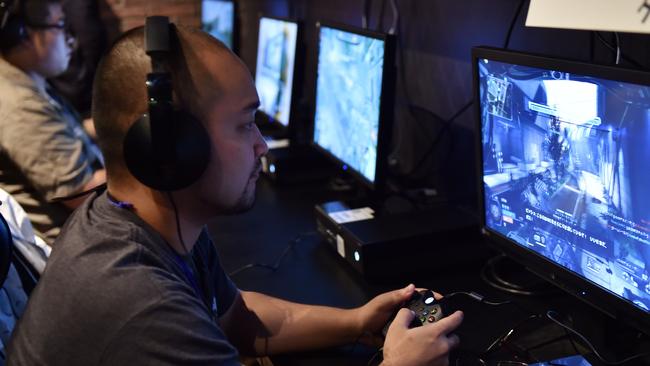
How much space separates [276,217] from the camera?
169cm

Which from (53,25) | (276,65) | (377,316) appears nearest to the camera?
(377,316)

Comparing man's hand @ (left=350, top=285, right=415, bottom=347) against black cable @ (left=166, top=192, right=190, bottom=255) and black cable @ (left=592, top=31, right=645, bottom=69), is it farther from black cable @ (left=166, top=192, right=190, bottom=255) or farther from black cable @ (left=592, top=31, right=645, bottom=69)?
black cable @ (left=592, top=31, right=645, bottom=69)

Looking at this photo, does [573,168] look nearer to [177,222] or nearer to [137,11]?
[177,222]

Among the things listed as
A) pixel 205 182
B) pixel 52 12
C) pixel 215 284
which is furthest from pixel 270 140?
pixel 205 182

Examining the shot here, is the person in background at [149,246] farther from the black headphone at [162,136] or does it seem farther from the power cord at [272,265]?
the power cord at [272,265]

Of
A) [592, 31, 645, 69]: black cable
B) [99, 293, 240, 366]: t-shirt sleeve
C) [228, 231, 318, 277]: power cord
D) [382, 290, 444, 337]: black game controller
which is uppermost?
[592, 31, 645, 69]: black cable

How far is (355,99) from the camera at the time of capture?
5.03ft

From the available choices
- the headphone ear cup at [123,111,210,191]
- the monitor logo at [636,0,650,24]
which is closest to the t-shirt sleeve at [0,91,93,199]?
the headphone ear cup at [123,111,210,191]

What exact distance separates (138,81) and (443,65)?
1067mm

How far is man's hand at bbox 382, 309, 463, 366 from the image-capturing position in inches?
35.2

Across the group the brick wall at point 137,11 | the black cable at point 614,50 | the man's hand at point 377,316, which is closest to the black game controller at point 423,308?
the man's hand at point 377,316

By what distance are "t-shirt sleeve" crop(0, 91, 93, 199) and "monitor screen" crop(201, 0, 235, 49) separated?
132 cm

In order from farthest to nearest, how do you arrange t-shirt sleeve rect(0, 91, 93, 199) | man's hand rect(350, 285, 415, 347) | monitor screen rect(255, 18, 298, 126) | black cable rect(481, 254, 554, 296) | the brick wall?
1. the brick wall
2. monitor screen rect(255, 18, 298, 126)
3. t-shirt sleeve rect(0, 91, 93, 199)
4. black cable rect(481, 254, 554, 296)
5. man's hand rect(350, 285, 415, 347)

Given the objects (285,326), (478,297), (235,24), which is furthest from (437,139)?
(235,24)
